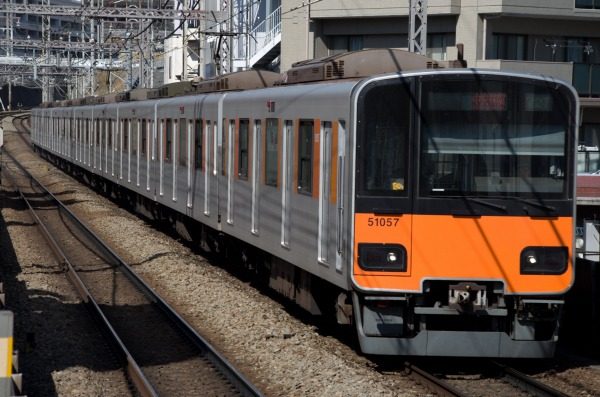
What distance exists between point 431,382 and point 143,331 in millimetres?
3741

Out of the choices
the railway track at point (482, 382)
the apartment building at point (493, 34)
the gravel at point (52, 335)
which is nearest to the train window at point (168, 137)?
the gravel at point (52, 335)

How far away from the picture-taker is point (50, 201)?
2673 centimetres

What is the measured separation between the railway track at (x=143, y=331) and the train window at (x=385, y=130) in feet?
6.31

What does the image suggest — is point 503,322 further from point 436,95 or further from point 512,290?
point 436,95

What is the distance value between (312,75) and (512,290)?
3325mm

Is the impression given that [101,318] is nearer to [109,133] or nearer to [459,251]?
[459,251]

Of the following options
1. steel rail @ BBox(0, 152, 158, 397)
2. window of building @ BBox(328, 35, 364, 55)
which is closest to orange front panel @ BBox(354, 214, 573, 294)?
steel rail @ BBox(0, 152, 158, 397)

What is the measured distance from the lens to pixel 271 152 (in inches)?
448

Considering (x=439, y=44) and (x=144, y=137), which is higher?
(x=439, y=44)

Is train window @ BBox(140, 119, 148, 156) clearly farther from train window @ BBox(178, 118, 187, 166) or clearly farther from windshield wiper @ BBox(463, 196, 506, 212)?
windshield wiper @ BBox(463, 196, 506, 212)

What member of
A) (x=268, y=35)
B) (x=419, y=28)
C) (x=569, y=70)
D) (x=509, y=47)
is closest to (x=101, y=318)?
(x=419, y=28)

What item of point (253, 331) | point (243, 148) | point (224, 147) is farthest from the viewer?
point (224, 147)

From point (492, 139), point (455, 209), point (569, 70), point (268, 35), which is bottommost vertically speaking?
point (455, 209)

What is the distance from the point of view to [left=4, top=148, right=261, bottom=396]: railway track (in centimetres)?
865
